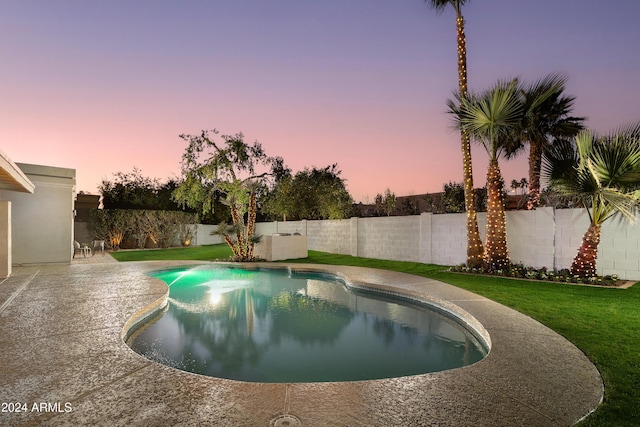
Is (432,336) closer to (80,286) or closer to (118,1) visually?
(80,286)

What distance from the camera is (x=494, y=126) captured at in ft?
30.3

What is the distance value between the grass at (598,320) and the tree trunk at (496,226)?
0.76m

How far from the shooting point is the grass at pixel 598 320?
2.54m

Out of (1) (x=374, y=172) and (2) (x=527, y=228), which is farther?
(1) (x=374, y=172)

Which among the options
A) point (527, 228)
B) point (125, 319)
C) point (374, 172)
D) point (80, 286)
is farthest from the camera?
point (374, 172)

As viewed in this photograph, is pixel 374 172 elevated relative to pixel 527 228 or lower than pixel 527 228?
elevated

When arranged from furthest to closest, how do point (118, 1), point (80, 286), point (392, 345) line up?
point (118, 1) → point (80, 286) → point (392, 345)

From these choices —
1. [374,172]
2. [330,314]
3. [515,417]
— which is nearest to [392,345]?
[330,314]

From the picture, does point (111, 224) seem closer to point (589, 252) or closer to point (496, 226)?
point (496, 226)

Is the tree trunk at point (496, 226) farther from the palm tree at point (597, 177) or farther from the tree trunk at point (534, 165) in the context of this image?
the tree trunk at point (534, 165)

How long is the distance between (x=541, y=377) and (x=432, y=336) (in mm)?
2406

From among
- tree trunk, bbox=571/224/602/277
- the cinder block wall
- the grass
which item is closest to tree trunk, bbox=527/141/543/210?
the cinder block wall

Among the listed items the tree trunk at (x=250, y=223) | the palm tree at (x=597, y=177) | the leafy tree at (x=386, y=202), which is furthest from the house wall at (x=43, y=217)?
the leafy tree at (x=386, y=202)

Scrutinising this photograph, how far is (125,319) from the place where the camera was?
4711 millimetres
